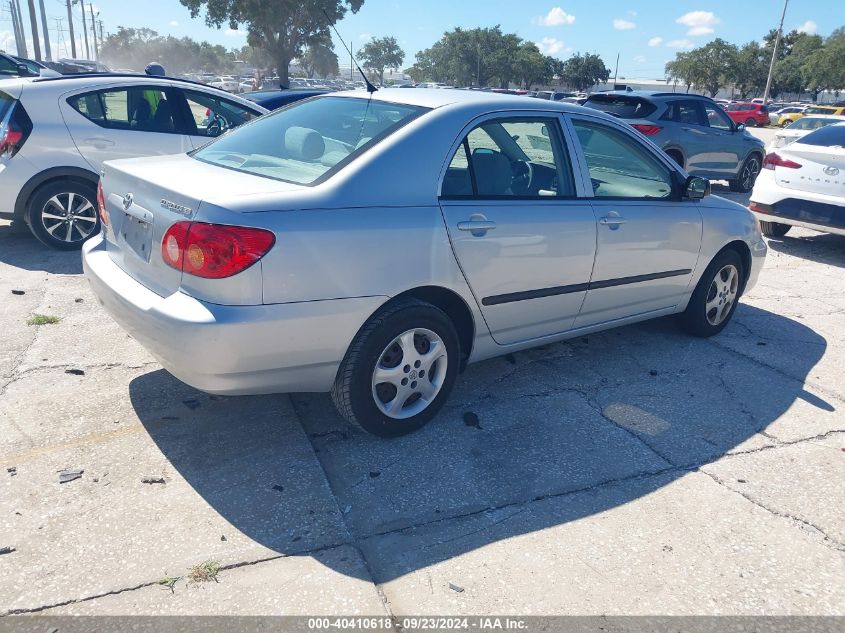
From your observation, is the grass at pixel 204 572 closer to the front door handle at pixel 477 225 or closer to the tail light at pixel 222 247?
the tail light at pixel 222 247

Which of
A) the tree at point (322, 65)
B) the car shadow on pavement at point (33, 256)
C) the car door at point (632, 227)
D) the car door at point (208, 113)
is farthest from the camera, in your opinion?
the tree at point (322, 65)

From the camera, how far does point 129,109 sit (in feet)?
22.5

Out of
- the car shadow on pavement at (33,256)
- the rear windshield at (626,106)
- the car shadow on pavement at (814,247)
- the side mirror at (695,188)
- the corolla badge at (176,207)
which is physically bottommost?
the car shadow on pavement at (814,247)

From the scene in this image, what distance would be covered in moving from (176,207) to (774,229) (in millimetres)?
8509

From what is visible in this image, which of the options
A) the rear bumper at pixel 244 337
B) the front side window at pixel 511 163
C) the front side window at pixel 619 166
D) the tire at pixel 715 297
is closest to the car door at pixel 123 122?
the rear bumper at pixel 244 337

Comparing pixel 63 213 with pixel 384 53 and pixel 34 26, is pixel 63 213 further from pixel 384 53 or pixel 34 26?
pixel 384 53

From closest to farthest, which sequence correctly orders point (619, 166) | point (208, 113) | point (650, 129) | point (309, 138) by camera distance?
1. point (309, 138)
2. point (619, 166)
3. point (208, 113)
4. point (650, 129)

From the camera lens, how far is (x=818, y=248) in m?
8.95

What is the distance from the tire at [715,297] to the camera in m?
5.16

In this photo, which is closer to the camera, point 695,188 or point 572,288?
point 572,288

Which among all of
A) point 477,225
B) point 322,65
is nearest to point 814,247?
point 477,225

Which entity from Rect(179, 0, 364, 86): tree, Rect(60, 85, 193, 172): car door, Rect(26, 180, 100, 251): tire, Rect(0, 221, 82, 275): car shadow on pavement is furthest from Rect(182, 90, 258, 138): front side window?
Rect(179, 0, 364, 86): tree

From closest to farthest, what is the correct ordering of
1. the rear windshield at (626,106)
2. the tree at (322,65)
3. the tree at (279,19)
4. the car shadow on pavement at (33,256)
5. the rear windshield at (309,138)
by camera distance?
the rear windshield at (309,138) → the car shadow on pavement at (33,256) → the rear windshield at (626,106) → the tree at (279,19) → the tree at (322,65)

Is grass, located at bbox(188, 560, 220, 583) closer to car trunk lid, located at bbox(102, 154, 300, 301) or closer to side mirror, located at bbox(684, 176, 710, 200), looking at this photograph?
car trunk lid, located at bbox(102, 154, 300, 301)
